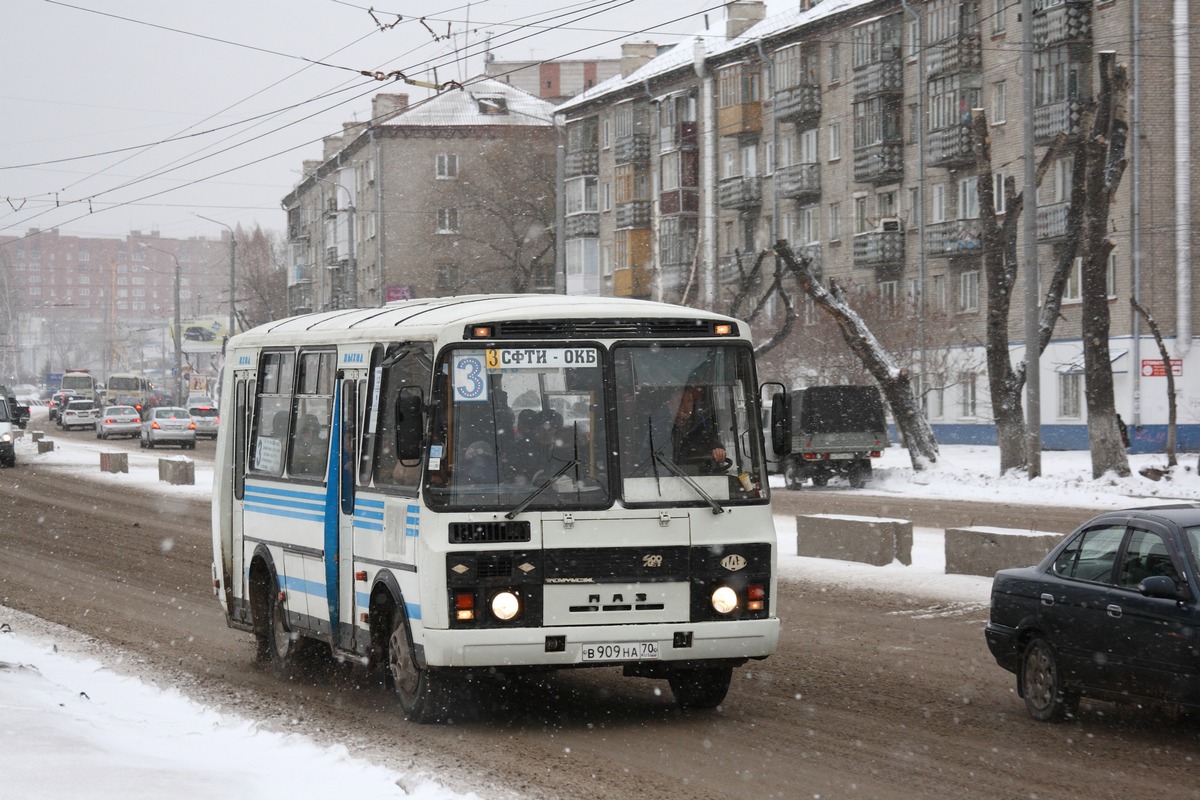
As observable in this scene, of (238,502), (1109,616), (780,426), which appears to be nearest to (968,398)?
(238,502)

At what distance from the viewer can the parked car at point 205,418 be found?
70250 millimetres

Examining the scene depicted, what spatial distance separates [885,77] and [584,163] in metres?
24.1

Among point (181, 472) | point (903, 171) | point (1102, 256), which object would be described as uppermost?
point (903, 171)

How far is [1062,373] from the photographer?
5125cm

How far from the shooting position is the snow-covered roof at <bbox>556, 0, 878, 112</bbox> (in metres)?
61.6

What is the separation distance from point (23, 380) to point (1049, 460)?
16738cm

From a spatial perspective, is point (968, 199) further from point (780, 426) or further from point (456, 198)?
point (780, 426)

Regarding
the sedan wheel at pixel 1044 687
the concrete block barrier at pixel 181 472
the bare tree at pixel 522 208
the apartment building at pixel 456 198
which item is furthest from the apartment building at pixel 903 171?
the sedan wheel at pixel 1044 687

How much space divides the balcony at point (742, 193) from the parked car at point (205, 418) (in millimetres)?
23486

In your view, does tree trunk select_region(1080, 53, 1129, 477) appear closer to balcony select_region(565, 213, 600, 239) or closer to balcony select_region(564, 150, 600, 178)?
balcony select_region(565, 213, 600, 239)

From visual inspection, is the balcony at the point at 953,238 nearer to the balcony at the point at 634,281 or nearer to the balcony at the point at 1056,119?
the balcony at the point at 1056,119

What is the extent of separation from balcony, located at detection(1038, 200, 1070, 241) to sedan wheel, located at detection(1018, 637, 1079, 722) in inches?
1612

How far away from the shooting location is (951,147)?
54000 mm

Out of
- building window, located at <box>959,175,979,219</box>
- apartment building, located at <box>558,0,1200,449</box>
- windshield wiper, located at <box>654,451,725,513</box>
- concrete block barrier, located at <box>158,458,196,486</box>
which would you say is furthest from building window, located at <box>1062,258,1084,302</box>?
windshield wiper, located at <box>654,451,725,513</box>
